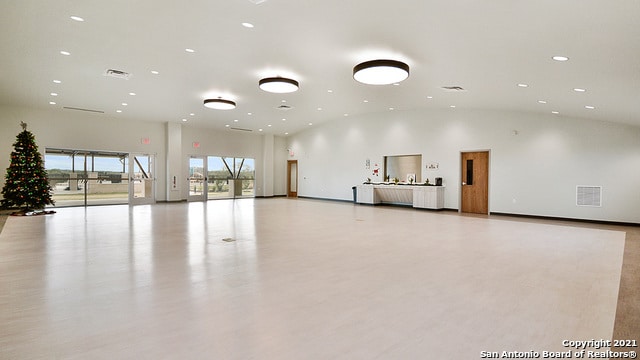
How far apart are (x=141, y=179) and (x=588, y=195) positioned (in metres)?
17.5

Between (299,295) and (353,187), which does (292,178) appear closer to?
(353,187)

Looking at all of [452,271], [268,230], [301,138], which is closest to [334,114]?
[301,138]

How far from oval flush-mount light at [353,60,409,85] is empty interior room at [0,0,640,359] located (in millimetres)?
53

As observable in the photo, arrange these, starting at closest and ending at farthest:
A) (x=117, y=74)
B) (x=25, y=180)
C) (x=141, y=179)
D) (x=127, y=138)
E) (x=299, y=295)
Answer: (x=299, y=295), (x=117, y=74), (x=25, y=180), (x=127, y=138), (x=141, y=179)

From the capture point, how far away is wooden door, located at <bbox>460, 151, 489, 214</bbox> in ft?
41.9

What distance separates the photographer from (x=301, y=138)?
19.9 metres

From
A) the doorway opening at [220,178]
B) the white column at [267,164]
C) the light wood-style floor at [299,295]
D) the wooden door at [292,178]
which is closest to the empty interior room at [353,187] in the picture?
the light wood-style floor at [299,295]

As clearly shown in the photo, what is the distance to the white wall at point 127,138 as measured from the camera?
1295 centimetres

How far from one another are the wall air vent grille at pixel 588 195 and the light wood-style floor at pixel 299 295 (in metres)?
3.91

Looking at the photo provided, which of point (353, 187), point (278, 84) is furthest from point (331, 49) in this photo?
point (353, 187)

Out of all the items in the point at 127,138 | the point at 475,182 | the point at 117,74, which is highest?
the point at 117,74

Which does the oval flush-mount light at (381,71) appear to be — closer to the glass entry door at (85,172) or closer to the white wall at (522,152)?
the white wall at (522,152)

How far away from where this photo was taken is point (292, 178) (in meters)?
21.2

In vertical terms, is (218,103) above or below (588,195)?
above
